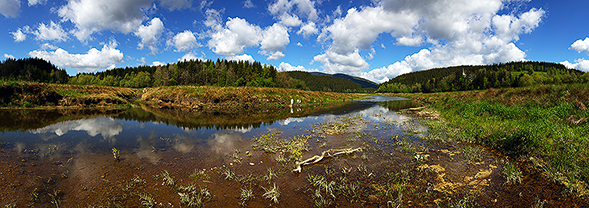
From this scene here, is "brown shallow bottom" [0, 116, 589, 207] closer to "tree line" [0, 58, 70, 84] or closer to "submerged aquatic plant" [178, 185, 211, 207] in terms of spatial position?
"submerged aquatic plant" [178, 185, 211, 207]

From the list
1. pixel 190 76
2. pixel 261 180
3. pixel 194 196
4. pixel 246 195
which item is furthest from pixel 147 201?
pixel 190 76

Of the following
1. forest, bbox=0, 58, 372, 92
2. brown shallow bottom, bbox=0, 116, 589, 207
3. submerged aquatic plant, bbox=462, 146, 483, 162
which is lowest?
brown shallow bottom, bbox=0, 116, 589, 207

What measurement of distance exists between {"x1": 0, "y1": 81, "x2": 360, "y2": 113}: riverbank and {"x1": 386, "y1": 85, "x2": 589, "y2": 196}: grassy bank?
26681 millimetres

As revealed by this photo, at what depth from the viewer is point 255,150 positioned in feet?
34.0

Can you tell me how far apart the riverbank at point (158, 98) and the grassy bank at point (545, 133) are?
26.7 m

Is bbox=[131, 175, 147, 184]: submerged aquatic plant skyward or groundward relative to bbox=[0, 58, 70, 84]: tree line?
groundward

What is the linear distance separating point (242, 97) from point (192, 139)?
2705cm

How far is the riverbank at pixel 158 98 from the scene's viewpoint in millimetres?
27578

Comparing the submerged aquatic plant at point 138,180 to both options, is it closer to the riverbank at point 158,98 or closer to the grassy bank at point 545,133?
the grassy bank at point 545,133

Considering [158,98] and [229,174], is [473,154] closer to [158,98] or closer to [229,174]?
[229,174]

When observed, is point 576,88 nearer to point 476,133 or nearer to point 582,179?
point 476,133

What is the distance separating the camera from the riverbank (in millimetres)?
27578

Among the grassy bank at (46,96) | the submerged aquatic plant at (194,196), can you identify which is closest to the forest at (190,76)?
the grassy bank at (46,96)

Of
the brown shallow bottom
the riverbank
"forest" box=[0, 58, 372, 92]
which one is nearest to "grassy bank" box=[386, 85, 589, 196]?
the brown shallow bottom
